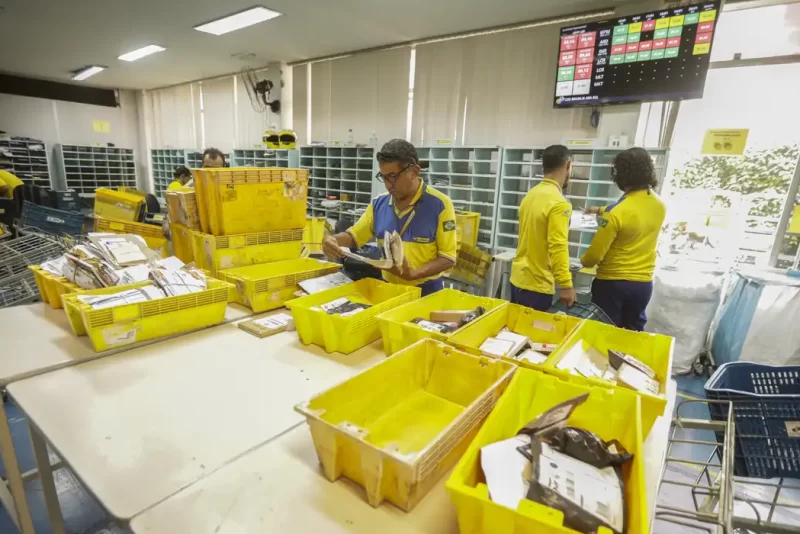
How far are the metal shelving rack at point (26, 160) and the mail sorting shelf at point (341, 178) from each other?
6081mm

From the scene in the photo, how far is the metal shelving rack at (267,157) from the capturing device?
5.91m

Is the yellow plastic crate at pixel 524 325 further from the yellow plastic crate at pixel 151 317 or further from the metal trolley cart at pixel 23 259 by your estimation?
the metal trolley cart at pixel 23 259

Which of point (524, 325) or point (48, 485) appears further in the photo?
point (524, 325)

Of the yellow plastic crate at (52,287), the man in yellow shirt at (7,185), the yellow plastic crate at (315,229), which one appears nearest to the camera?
the yellow plastic crate at (52,287)

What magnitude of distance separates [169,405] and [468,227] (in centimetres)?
330

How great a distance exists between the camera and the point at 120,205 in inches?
134

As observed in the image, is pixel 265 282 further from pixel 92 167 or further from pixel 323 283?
pixel 92 167

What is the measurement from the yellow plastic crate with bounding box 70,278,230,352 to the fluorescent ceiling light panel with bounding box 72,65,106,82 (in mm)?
7551

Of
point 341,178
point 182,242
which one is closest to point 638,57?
point 341,178

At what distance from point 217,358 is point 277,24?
4.30 metres

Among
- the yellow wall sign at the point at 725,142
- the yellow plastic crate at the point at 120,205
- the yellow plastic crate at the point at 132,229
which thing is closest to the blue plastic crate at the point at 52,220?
the yellow plastic crate at the point at 120,205

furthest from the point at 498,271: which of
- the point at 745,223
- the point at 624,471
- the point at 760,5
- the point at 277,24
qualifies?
the point at 277,24

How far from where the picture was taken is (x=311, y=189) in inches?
227

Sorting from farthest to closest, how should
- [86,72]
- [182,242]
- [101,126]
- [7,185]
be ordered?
[101,126]
[86,72]
[7,185]
[182,242]
